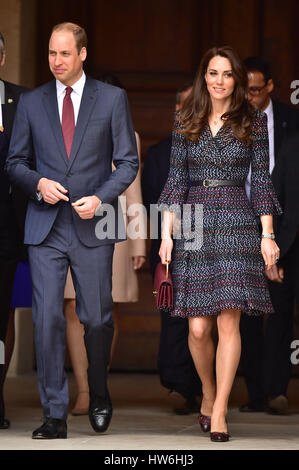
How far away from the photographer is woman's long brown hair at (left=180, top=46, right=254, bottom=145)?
6.09 metres

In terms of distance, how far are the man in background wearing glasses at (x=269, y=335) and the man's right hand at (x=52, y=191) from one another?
5.75 ft

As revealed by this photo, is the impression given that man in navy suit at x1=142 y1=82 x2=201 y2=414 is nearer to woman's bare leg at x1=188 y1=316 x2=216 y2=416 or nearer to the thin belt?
woman's bare leg at x1=188 y1=316 x2=216 y2=416

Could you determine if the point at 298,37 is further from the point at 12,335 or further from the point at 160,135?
the point at 12,335

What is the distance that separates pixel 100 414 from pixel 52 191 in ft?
3.58

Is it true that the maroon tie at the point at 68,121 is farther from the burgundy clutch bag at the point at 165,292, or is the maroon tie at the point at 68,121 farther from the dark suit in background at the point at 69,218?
the burgundy clutch bag at the point at 165,292

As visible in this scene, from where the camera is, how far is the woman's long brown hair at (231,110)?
6.09 metres

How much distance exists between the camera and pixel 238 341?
19.6ft

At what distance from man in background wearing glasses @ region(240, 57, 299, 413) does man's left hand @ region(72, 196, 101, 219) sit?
1.69m

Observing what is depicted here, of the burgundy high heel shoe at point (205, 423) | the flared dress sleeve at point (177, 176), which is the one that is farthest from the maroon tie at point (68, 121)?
the burgundy high heel shoe at point (205, 423)

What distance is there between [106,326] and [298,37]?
11.8 ft

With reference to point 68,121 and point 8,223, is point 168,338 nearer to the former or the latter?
point 8,223

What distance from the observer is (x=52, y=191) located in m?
5.74

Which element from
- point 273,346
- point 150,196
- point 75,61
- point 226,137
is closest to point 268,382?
point 273,346
